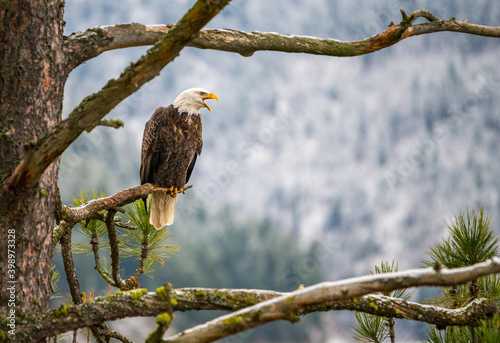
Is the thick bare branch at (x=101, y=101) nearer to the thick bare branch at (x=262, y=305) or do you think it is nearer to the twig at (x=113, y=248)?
the thick bare branch at (x=262, y=305)

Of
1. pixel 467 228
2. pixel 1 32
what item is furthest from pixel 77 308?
pixel 467 228

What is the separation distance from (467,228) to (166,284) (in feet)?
4.44

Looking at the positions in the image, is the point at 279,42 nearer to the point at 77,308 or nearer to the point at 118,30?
the point at 118,30

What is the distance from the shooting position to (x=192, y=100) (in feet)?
13.0

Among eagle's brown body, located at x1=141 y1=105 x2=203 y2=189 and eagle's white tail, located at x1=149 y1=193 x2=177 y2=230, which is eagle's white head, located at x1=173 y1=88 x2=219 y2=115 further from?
eagle's white tail, located at x1=149 y1=193 x2=177 y2=230

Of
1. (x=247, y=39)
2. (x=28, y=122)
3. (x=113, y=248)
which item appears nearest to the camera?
(x=28, y=122)

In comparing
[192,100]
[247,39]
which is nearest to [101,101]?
[247,39]

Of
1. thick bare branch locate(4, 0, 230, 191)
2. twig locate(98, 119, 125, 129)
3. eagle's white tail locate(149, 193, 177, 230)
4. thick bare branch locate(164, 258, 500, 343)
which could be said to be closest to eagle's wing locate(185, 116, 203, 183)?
eagle's white tail locate(149, 193, 177, 230)

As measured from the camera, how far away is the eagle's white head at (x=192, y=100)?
3.95 metres

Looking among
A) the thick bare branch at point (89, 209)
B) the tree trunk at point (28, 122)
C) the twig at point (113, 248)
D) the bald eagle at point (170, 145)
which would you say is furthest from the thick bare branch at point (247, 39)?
the bald eagle at point (170, 145)

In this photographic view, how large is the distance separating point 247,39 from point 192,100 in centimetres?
204

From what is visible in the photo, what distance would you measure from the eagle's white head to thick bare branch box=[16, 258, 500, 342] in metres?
2.51

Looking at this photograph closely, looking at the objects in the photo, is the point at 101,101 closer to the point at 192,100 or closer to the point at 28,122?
the point at 28,122

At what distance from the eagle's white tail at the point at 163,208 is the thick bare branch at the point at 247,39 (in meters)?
2.30
